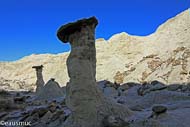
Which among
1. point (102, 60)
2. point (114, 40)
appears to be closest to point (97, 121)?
point (102, 60)

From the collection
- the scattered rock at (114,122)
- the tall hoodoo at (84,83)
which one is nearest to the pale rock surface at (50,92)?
the tall hoodoo at (84,83)

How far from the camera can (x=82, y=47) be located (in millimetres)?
7973

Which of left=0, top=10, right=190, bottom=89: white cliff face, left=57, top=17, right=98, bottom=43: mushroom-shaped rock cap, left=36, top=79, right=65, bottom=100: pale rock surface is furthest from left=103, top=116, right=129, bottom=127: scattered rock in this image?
left=0, top=10, right=190, bottom=89: white cliff face

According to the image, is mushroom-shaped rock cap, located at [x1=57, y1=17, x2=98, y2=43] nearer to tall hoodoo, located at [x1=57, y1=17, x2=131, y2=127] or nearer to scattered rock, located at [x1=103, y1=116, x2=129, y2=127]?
tall hoodoo, located at [x1=57, y1=17, x2=131, y2=127]

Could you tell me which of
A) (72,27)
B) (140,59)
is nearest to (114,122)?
(72,27)

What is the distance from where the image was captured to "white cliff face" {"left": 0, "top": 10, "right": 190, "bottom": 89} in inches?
1352

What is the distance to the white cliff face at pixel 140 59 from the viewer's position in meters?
34.3

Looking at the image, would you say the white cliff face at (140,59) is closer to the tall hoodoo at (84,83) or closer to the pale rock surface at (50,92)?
the pale rock surface at (50,92)

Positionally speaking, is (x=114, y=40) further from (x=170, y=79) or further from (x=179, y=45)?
(x=170, y=79)

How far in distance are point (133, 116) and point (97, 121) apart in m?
1.26

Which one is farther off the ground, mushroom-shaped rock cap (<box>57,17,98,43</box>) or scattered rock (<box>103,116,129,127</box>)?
mushroom-shaped rock cap (<box>57,17,98,43</box>)

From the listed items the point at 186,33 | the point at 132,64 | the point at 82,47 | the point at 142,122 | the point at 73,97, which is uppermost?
the point at 186,33

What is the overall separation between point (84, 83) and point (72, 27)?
153 centimetres

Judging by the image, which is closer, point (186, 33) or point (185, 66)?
point (185, 66)
